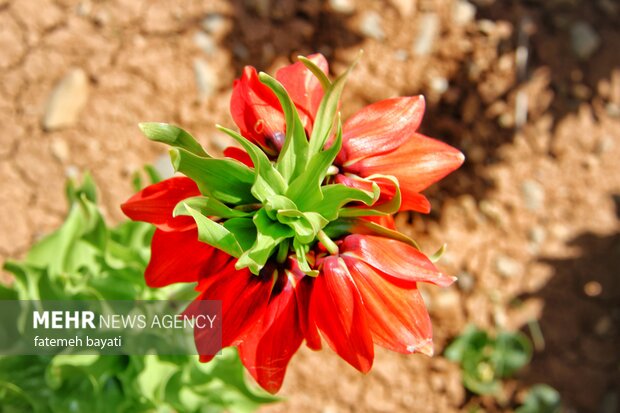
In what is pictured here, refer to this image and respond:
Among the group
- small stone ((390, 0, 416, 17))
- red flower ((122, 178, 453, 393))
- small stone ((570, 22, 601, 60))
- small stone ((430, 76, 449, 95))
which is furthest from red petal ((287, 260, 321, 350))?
small stone ((570, 22, 601, 60))

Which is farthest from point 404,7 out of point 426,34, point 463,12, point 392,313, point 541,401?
point 392,313

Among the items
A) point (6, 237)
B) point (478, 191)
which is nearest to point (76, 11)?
point (6, 237)

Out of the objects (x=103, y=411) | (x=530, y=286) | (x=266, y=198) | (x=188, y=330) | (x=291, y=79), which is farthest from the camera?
(x=530, y=286)

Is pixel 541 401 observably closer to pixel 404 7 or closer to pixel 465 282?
pixel 465 282

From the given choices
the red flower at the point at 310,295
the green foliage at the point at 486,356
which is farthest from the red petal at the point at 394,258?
the green foliage at the point at 486,356

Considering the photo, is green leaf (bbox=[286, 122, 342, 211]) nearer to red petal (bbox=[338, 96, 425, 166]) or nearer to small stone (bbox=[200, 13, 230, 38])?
red petal (bbox=[338, 96, 425, 166])

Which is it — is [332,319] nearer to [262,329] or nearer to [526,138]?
[262,329]
